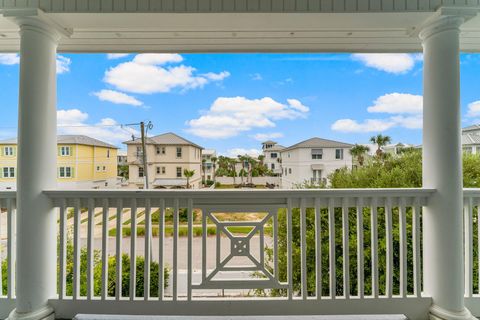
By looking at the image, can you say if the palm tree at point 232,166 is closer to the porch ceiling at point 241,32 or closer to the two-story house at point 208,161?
the two-story house at point 208,161

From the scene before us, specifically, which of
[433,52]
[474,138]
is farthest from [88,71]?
[474,138]

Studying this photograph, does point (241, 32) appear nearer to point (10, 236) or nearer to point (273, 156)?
point (273, 156)

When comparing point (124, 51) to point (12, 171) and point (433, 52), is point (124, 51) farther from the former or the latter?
point (433, 52)

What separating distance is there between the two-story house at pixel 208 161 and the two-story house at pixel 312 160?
0.66m

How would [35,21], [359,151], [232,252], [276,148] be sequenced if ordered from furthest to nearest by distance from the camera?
[359,151] → [276,148] → [232,252] → [35,21]

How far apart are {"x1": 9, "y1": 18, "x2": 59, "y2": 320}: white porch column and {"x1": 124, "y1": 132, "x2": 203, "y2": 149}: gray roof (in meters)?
0.64

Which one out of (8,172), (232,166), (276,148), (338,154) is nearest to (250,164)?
(232,166)

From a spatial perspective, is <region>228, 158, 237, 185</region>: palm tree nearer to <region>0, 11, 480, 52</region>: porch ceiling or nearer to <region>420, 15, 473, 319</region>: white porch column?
<region>0, 11, 480, 52</region>: porch ceiling

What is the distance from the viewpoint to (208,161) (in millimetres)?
2211

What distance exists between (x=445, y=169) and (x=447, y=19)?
3.69 feet

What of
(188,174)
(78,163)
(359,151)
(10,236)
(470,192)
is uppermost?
(359,151)

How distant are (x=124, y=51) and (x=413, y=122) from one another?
293 cm

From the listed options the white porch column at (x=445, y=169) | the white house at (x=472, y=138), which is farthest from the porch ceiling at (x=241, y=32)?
the white house at (x=472, y=138)

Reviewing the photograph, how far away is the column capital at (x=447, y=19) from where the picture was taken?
1.73 m
